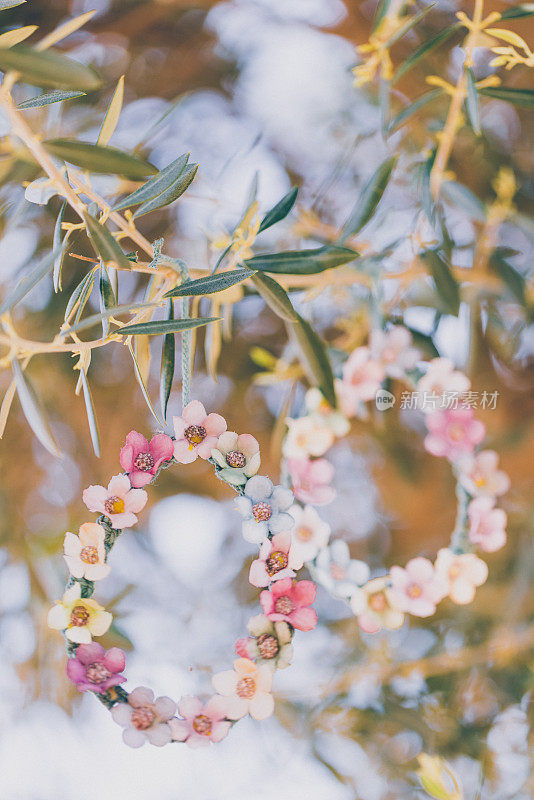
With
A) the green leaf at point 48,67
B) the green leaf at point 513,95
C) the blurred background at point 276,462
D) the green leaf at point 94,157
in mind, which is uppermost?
the green leaf at point 48,67

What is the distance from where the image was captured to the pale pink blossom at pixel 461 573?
0.58 m

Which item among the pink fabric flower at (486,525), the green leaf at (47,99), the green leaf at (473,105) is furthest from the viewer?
the pink fabric flower at (486,525)

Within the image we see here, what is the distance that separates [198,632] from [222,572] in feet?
0.48

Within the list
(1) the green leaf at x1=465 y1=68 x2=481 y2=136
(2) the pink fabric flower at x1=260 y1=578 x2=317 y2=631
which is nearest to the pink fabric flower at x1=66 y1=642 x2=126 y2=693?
(2) the pink fabric flower at x1=260 y1=578 x2=317 y2=631

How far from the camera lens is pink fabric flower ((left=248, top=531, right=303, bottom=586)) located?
0.36m

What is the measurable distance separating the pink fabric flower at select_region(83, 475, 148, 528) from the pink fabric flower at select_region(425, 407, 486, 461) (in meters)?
0.40

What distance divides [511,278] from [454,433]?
27cm

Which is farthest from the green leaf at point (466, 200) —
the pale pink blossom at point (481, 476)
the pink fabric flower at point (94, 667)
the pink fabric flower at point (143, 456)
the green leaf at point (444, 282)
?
the pink fabric flower at point (94, 667)

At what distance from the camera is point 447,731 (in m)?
1.03

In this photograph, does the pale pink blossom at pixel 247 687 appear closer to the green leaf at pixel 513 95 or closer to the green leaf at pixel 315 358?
the green leaf at pixel 315 358

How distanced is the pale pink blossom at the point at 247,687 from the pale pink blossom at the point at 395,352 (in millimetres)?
445

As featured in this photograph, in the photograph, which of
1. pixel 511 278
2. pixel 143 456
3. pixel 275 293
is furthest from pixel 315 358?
pixel 511 278

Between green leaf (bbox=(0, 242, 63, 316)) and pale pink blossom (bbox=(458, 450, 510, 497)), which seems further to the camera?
pale pink blossom (bbox=(458, 450, 510, 497))

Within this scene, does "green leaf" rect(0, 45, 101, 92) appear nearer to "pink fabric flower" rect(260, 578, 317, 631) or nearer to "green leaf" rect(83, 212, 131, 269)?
"green leaf" rect(83, 212, 131, 269)
